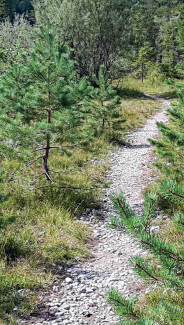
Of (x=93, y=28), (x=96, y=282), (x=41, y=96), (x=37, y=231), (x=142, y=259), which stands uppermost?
(x=93, y=28)

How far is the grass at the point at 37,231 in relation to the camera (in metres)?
4.36

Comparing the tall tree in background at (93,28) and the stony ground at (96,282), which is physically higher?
the tall tree in background at (93,28)

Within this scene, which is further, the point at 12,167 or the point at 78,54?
the point at 78,54

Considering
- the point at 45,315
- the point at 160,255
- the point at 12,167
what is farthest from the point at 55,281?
the point at 12,167

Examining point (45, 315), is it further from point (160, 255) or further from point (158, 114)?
point (158, 114)

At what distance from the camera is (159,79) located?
30688mm

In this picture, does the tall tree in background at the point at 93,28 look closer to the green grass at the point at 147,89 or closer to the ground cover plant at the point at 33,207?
the green grass at the point at 147,89

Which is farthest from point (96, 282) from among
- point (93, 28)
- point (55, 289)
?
point (93, 28)

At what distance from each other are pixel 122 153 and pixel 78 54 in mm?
15255

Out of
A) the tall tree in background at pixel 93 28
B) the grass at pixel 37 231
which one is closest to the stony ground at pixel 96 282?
the grass at pixel 37 231

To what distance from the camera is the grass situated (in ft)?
14.3

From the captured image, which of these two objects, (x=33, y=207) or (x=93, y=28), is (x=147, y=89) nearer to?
(x=93, y=28)

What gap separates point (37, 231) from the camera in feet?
19.1

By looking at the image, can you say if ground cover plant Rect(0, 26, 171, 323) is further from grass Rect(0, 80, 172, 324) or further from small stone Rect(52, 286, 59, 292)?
small stone Rect(52, 286, 59, 292)
